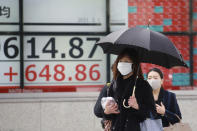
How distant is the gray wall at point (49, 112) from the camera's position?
8.95m

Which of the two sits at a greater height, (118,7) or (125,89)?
(118,7)

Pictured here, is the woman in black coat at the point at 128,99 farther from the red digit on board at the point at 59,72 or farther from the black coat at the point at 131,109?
the red digit on board at the point at 59,72

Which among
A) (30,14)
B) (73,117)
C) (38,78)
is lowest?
(73,117)

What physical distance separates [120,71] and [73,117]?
496cm

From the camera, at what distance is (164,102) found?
5.34m

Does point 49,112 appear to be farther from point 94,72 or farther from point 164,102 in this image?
point 164,102

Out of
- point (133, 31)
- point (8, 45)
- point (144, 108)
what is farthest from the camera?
point (8, 45)

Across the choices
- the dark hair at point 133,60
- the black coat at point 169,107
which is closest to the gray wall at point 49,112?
the black coat at point 169,107

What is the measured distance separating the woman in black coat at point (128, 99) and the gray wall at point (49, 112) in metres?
4.70

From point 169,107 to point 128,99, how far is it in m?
1.25

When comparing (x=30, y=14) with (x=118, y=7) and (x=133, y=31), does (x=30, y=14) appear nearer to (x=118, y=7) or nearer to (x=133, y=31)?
(x=118, y=7)

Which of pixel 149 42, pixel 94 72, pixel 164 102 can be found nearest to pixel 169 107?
pixel 164 102

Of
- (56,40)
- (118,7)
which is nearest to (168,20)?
(118,7)

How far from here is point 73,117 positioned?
358 inches
